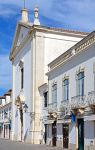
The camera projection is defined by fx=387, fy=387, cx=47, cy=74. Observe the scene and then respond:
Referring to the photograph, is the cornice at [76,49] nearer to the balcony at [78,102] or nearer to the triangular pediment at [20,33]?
the balcony at [78,102]

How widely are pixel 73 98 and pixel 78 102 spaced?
1137 millimetres

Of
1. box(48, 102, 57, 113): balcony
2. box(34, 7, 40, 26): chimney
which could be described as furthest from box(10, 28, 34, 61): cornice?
box(48, 102, 57, 113): balcony

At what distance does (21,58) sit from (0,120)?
2659 cm

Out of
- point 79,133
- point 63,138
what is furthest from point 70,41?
point 79,133

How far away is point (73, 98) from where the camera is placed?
84.5 feet

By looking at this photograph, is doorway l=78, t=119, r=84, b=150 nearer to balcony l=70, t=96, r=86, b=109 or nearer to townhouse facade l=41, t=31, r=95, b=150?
townhouse facade l=41, t=31, r=95, b=150

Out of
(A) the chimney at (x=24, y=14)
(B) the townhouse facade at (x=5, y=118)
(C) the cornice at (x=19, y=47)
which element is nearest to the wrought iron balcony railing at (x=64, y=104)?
(C) the cornice at (x=19, y=47)

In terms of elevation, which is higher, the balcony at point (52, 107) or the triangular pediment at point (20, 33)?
the triangular pediment at point (20, 33)

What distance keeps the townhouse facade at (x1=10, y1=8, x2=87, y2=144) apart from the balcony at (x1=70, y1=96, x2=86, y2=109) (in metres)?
9.92

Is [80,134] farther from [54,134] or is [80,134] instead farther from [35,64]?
[35,64]

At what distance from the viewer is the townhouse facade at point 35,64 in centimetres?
3734

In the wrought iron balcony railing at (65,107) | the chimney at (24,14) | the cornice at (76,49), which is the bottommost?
the wrought iron balcony railing at (65,107)

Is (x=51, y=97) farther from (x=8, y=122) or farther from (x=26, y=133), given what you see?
(x=8, y=122)

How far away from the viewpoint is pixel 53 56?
39500mm
